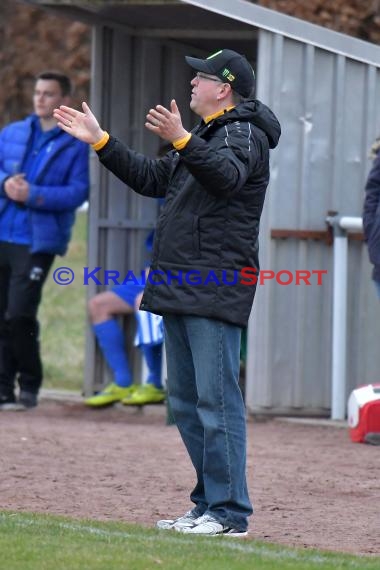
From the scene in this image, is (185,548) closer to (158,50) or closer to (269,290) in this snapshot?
(269,290)

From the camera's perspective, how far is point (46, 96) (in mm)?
11008

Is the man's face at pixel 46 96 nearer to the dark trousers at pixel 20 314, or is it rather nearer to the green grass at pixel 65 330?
the dark trousers at pixel 20 314

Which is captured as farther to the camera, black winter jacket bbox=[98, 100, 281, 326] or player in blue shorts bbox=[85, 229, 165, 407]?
player in blue shorts bbox=[85, 229, 165, 407]

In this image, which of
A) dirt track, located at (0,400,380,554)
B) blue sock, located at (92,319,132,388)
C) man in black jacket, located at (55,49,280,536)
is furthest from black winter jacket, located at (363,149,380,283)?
man in black jacket, located at (55,49,280,536)

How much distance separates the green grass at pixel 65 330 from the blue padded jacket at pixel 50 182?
2.17 metres

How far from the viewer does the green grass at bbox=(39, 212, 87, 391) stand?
45.5 ft

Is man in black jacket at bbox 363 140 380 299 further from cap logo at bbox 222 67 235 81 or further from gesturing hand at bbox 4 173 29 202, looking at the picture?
cap logo at bbox 222 67 235 81

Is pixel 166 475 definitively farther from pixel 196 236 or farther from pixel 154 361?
pixel 154 361

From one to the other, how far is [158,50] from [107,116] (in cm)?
68

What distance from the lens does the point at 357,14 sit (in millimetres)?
19109

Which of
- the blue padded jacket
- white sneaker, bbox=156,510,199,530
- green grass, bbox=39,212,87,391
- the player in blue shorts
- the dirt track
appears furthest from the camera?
green grass, bbox=39,212,87,391

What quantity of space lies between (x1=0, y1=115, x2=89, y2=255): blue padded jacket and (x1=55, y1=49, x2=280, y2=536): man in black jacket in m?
4.39

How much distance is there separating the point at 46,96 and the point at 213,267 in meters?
4.99

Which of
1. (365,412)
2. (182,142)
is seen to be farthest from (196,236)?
(365,412)
